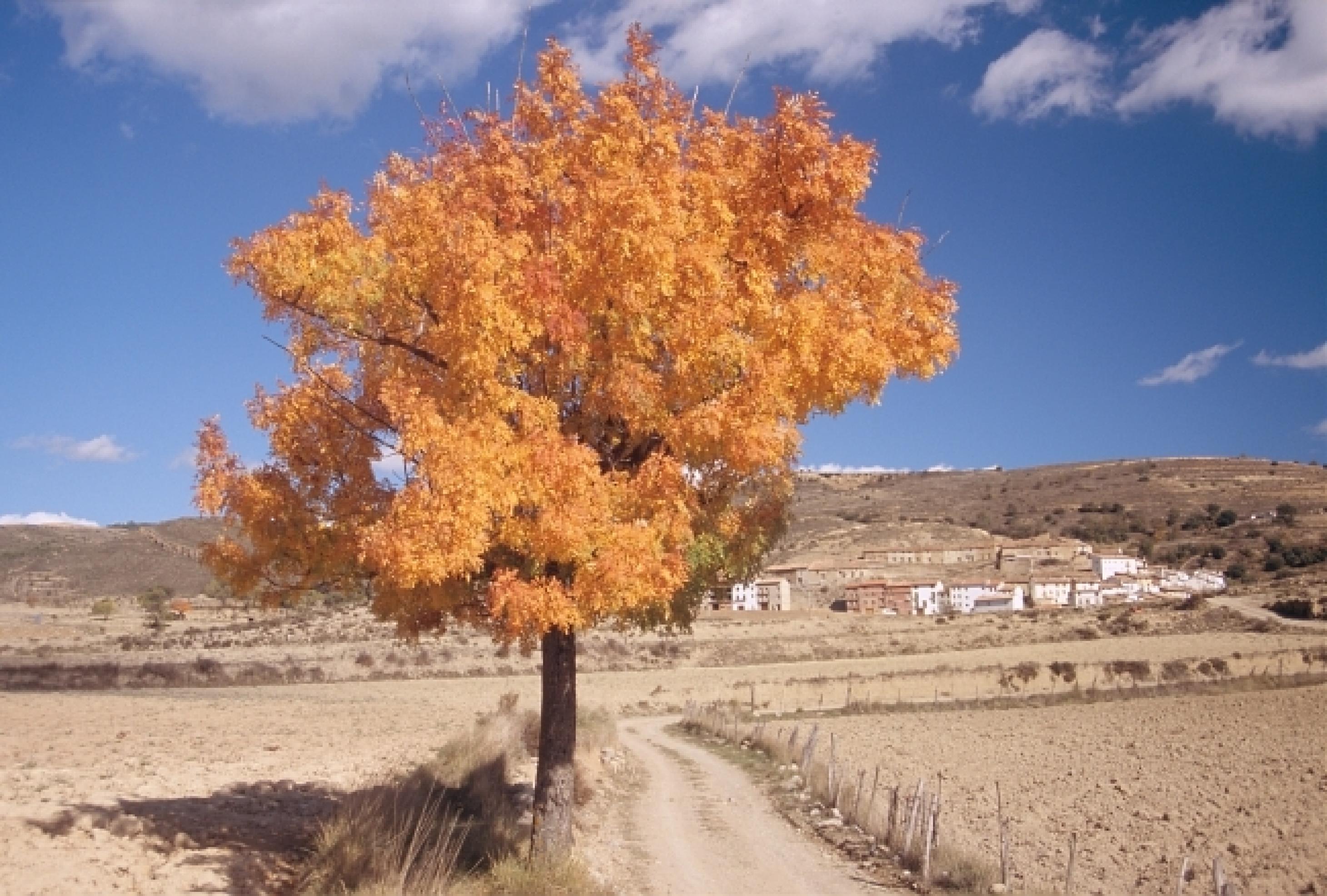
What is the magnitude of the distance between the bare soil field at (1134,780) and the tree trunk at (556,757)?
9948 millimetres

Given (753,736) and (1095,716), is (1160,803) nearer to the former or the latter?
(753,736)

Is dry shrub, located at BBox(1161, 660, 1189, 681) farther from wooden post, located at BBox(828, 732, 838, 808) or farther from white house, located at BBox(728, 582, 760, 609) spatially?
white house, located at BBox(728, 582, 760, 609)

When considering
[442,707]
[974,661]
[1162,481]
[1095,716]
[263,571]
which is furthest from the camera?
[1162,481]

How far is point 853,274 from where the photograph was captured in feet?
37.6

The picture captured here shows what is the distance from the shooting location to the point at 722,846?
675 inches

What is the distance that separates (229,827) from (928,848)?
9.20m

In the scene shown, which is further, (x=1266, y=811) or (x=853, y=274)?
(x=1266, y=811)

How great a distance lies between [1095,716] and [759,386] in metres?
38.8

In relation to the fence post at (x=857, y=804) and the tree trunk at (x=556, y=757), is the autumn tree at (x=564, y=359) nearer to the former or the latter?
the tree trunk at (x=556, y=757)

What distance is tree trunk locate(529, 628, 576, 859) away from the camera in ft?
40.0

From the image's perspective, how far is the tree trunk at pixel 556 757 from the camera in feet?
40.0

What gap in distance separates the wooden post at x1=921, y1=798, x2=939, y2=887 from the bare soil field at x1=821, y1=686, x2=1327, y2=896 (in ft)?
13.6

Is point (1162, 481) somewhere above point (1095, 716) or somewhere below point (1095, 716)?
above

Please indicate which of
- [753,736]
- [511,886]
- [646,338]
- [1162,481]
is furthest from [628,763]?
[1162,481]
